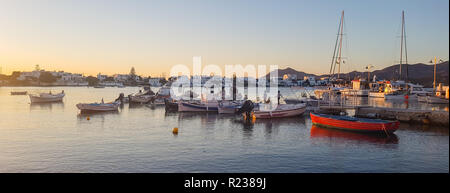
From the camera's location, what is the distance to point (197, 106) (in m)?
32.4

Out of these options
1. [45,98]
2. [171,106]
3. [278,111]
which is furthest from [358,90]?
[45,98]

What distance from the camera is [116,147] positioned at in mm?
14922

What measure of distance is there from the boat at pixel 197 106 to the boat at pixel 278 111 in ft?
20.4

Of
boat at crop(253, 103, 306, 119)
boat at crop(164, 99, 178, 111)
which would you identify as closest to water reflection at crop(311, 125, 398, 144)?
boat at crop(253, 103, 306, 119)

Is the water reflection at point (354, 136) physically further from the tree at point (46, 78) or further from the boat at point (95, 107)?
the tree at point (46, 78)

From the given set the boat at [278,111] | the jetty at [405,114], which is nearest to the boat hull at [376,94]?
the jetty at [405,114]

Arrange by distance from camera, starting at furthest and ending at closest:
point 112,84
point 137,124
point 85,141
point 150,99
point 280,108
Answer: point 112,84, point 150,99, point 280,108, point 137,124, point 85,141

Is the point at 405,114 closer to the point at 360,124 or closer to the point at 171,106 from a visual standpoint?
the point at 360,124

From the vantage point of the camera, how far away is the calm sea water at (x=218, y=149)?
11.6 m

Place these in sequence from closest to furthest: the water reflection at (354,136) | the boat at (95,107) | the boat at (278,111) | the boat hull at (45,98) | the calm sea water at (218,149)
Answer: the calm sea water at (218,149)
the water reflection at (354,136)
the boat at (278,111)
the boat at (95,107)
the boat hull at (45,98)

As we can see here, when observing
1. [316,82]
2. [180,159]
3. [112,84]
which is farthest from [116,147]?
[112,84]
